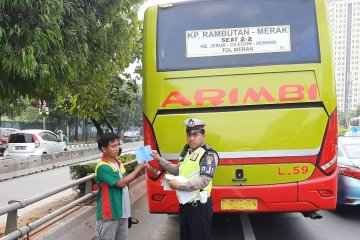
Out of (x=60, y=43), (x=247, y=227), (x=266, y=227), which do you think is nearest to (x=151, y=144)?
(x=60, y=43)

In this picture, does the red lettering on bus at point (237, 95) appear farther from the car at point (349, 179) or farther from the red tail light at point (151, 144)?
the car at point (349, 179)

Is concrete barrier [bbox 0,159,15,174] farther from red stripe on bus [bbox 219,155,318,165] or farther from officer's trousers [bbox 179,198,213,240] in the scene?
officer's trousers [bbox 179,198,213,240]

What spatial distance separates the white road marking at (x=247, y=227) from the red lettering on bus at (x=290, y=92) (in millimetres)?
2236

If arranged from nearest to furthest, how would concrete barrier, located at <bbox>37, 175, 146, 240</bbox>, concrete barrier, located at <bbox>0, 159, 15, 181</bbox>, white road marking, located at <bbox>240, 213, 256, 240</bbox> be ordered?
1. concrete barrier, located at <bbox>37, 175, 146, 240</bbox>
2. white road marking, located at <bbox>240, 213, 256, 240</bbox>
3. concrete barrier, located at <bbox>0, 159, 15, 181</bbox>

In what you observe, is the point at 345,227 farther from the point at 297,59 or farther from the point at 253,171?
the point at 297,59

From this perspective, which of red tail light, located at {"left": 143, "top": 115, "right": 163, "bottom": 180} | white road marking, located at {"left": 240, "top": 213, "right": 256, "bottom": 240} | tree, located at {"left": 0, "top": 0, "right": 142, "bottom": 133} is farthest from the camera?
white road marking, located at {"left": 240, "top": 213, "right": 256, "bottom": 240}

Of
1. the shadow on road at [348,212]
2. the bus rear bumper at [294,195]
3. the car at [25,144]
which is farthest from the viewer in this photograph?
the car at [25,144]

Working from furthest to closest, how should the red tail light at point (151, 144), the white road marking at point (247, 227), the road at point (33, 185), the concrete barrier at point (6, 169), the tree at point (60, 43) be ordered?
the concrete barrier at point (6, 169) → the road at point (33, 185) → the white road marking at point (247, 227) → the red tail light at point (151, 144) → the tree at point (60, 43)

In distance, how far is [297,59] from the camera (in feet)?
16.2

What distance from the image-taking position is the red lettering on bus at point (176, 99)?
16.4 ft

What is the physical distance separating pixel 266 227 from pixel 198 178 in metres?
3.32

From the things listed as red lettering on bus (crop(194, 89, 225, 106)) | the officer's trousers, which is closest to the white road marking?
the officer's trousers

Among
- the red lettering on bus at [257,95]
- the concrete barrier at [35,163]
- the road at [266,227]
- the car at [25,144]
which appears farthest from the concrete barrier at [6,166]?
the red lettering on bus at [257,95]

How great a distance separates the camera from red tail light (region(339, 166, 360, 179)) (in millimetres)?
6738
